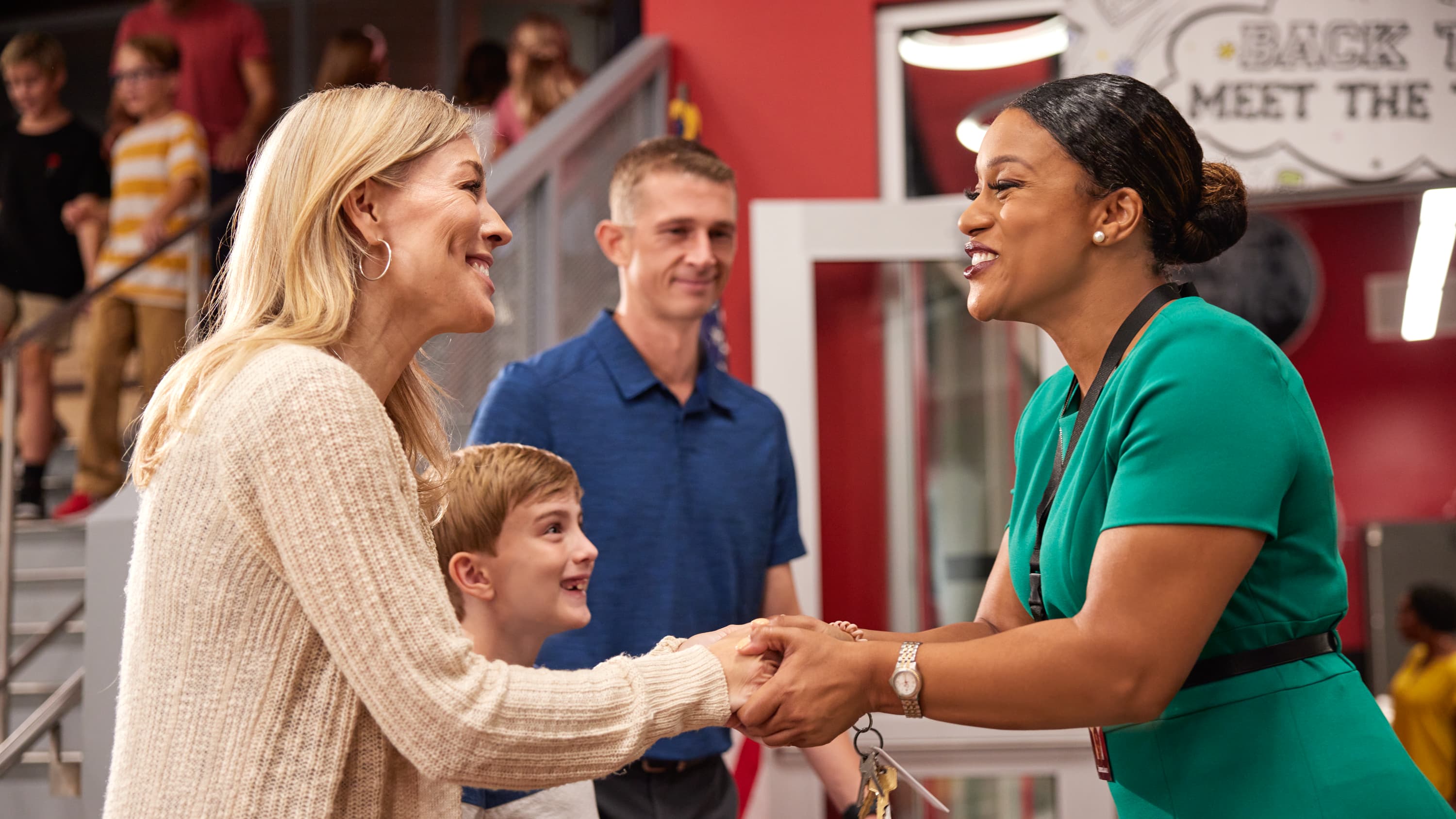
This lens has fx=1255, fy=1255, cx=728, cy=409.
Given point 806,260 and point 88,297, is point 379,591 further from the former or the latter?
point 88,297

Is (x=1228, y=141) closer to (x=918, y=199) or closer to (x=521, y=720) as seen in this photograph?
(x=918, y=199)

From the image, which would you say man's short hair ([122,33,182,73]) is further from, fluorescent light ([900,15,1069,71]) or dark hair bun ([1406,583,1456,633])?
dark hair bun ([1406,583,1456,633])

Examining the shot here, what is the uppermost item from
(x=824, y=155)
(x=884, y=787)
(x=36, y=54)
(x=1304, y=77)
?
(x=36, y=54)

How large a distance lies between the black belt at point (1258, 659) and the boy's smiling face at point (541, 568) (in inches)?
44.1

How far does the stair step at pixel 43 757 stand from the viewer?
382 centimetres

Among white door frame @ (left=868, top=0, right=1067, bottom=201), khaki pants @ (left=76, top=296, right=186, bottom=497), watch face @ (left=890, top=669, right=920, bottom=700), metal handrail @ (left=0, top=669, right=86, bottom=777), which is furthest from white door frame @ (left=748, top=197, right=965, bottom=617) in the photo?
watch face @ (left=890, top=669, right=920, bottom=700)

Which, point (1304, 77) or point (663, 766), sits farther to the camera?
point (1304, 77)

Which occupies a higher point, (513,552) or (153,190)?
(153,190)

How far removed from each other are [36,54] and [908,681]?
5.25 meters

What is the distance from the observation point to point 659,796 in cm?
231

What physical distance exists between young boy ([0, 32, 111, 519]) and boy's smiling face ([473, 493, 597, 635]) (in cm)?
372

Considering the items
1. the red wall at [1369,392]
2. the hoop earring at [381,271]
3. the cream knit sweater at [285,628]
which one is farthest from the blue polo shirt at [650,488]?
the red wall at [1369,392]

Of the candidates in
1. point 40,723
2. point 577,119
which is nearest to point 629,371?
point 577,119

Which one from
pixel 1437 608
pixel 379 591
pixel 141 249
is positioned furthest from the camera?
pixel 1437 608
